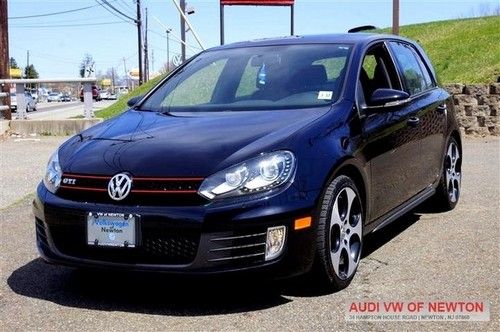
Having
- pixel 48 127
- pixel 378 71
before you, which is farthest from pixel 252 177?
pixel 48 127

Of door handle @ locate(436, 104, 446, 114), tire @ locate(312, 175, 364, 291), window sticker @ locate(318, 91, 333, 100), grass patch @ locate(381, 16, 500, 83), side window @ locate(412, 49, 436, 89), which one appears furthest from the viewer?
grass patch @ locate(381, 16, 500, 83)

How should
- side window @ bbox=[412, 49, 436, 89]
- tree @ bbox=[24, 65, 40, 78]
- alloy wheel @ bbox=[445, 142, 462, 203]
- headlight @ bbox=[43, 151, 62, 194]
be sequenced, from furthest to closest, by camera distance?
1. tree @ bbox=[24, 65, 40, 78]
2. alloy wheel @ bbox=[445, 142, 462, 203]
3. side window @ bbox=[412, 49, 436, 89]
4. headlight @ bbox=[43, 151, 62, 194]

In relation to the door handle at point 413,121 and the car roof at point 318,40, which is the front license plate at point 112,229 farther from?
the door handle at point 413,121

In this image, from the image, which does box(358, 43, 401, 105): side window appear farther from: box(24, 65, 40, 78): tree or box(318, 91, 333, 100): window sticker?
box(24, 65, 40, 78): tree

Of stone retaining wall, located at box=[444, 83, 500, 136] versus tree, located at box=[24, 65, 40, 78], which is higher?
tree, located at box=[24, 65, 40, 78]

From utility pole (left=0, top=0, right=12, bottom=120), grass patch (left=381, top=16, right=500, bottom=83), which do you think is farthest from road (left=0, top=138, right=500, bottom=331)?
grass patch (left=381, top=16, right=500, bottom=83)

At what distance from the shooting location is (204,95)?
5.10 meters

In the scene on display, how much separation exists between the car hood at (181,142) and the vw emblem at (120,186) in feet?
0.15

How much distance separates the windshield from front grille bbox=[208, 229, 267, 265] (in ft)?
3.82

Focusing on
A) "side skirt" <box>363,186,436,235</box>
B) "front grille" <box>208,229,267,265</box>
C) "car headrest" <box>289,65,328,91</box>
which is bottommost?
"side skirt" <box>363,186,436,235</box>

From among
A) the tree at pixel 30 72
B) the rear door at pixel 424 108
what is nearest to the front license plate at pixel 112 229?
the rear door at pixel 424 108

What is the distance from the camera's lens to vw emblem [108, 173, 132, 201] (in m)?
3.73

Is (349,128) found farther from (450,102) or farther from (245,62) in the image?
(450,102)

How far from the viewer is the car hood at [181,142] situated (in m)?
3.76
